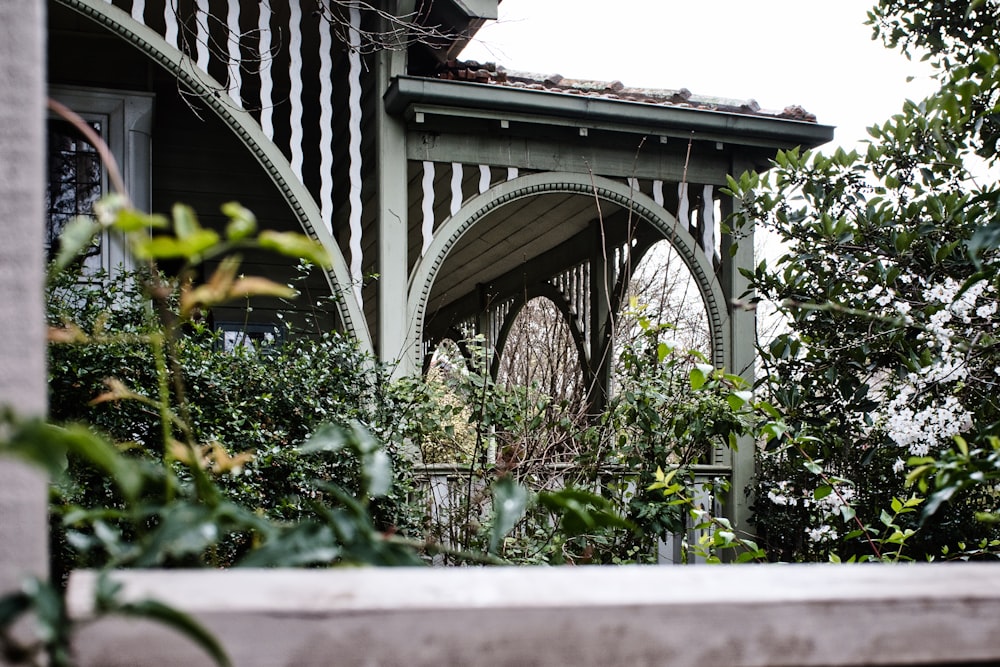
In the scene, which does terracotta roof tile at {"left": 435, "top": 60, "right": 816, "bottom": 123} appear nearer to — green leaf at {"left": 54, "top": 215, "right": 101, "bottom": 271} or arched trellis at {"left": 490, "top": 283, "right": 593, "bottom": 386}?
arched trellis at {"left": 490, "top": 283, "right": 593, "bottom": 386}

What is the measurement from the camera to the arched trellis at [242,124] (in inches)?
198

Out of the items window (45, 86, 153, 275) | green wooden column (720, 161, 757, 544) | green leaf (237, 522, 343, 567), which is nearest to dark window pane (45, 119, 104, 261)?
window (45, 86, 153, 275)

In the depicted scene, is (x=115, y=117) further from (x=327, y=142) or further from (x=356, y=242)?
(x=356, y=242)

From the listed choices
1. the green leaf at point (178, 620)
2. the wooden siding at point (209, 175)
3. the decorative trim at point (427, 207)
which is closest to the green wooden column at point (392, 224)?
the decorative trim at point (427, 207)

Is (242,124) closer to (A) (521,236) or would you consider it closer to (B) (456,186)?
(B) (456,186)

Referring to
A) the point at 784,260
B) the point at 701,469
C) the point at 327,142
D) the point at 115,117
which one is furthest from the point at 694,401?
the point at 115,117

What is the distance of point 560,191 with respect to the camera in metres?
5.91

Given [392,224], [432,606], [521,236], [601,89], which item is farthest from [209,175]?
[432,606]

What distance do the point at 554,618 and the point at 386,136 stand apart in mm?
5148

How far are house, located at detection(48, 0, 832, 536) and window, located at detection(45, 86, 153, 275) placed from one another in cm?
1

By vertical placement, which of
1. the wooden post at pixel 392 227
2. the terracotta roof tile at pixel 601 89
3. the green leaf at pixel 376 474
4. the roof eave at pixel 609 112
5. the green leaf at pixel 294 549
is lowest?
the green leaf at pixel 294 549

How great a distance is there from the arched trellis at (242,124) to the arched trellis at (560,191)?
41 cm

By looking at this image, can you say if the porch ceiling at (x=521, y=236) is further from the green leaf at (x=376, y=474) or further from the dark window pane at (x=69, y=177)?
the green leaf at (x=376, y=474)

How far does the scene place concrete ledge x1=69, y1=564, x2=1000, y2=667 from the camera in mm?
634
